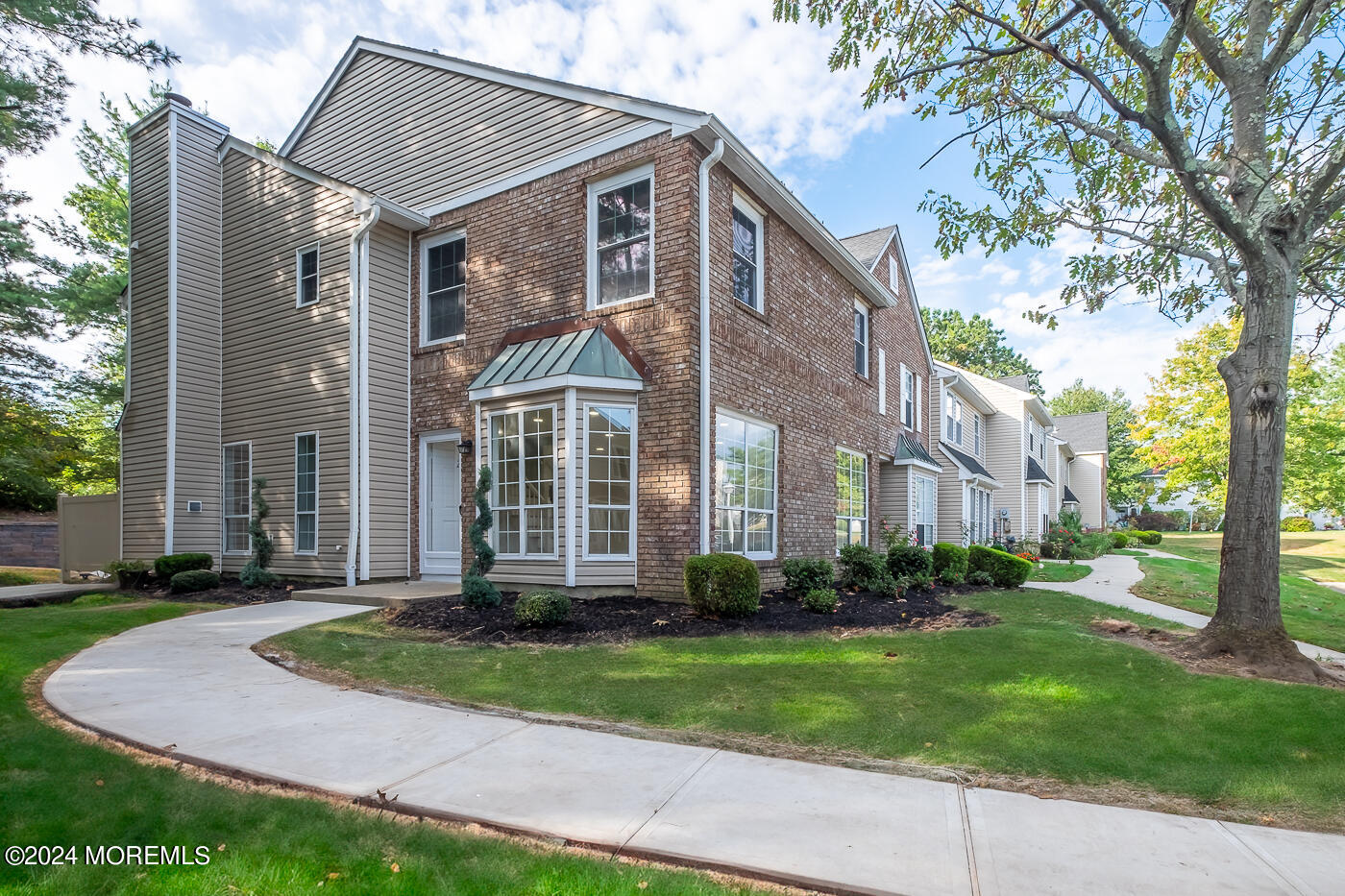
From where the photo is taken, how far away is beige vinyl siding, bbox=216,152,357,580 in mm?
11922

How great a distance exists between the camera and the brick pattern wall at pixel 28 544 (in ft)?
64.5

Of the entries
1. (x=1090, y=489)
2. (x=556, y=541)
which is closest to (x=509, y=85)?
(x=556, y=541)

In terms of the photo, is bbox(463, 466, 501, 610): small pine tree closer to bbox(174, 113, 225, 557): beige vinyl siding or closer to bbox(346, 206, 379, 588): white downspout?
bbox(346, 206, 379, 588): white downspout

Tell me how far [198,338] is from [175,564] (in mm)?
4341

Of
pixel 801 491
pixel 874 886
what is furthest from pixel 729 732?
pixel 801 491

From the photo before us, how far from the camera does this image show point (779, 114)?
11422 mm

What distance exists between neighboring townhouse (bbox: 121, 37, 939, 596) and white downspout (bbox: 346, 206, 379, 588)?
42 millimetres

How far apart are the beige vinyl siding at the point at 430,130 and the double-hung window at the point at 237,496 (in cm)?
557

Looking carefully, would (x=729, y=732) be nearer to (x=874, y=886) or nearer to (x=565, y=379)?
(x=874, y=886)

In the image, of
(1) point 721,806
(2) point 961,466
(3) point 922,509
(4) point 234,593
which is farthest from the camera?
(2) point 961,466

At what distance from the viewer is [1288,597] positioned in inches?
514

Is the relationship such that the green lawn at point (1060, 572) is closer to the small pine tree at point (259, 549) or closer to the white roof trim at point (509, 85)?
the white roof trim at point (509, 85)

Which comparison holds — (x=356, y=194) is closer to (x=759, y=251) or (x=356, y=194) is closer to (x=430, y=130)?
(x=430, y=130)

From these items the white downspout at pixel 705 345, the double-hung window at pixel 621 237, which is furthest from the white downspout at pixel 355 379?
the white downspout at pixel 705 345
